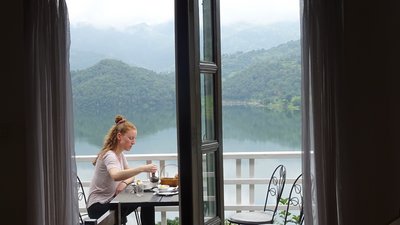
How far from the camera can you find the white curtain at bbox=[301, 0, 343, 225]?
2.94 metres

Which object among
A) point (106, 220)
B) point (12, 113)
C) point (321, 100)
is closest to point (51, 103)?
point (12, 113)

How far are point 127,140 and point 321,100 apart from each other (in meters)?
2.11

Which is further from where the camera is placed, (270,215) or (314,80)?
(270,215)

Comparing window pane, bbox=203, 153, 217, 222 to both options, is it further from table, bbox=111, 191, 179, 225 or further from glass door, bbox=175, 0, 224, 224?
table, bbox=111, 191, 179, 225

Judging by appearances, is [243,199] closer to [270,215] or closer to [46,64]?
[270,215]

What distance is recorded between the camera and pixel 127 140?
4473mm

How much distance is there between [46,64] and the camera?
3.18 metres

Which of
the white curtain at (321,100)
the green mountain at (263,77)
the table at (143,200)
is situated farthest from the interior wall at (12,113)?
the green mountain at (263,77)

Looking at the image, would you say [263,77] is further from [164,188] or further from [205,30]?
[205,30]

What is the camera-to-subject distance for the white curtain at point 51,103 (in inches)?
124

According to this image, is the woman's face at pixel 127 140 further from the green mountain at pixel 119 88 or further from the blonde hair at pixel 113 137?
the green mountain at pixel 119 88

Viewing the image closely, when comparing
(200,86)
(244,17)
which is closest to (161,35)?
(244,17)

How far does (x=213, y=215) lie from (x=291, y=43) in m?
4.69

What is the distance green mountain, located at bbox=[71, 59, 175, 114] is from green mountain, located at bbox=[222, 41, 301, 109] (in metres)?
1.01
